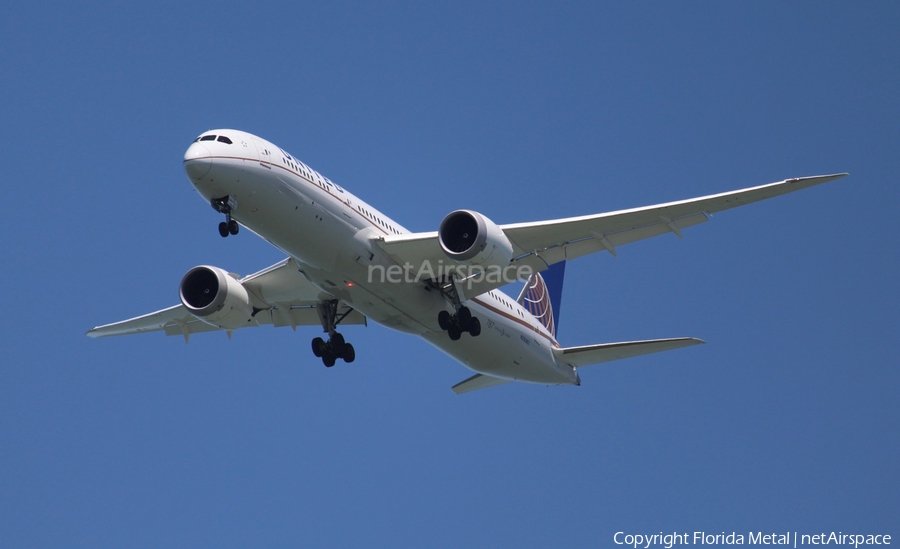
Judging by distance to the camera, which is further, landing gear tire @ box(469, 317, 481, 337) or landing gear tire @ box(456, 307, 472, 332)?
landing gear tire @ box(469, 317, 481, 337)

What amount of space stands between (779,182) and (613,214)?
391cm

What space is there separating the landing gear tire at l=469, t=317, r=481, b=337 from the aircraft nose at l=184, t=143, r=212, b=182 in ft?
27.2

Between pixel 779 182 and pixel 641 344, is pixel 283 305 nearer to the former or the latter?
pixel 641 344

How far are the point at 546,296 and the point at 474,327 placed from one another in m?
9.87

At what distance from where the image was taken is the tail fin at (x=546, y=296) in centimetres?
3459

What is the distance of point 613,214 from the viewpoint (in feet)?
81.4

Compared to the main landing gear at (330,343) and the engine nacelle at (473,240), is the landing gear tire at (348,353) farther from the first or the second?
the engine nacelle at (473,240)

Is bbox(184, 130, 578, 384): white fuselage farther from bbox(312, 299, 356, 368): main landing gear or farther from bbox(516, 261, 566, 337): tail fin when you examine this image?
bbox(516, 261, 566, 337): tail fin

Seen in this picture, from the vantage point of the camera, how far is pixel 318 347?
2845cm

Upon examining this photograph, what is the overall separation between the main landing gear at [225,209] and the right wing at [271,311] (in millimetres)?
4120

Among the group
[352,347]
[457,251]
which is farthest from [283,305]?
[457,251]

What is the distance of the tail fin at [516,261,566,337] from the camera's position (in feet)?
113

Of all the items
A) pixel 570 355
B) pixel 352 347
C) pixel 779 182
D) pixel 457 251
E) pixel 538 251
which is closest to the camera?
pixel 779 182

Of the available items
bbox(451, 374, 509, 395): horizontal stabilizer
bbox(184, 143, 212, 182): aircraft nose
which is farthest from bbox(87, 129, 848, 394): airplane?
bbox(451, 374, 509, 395): horizontal stabilizer
